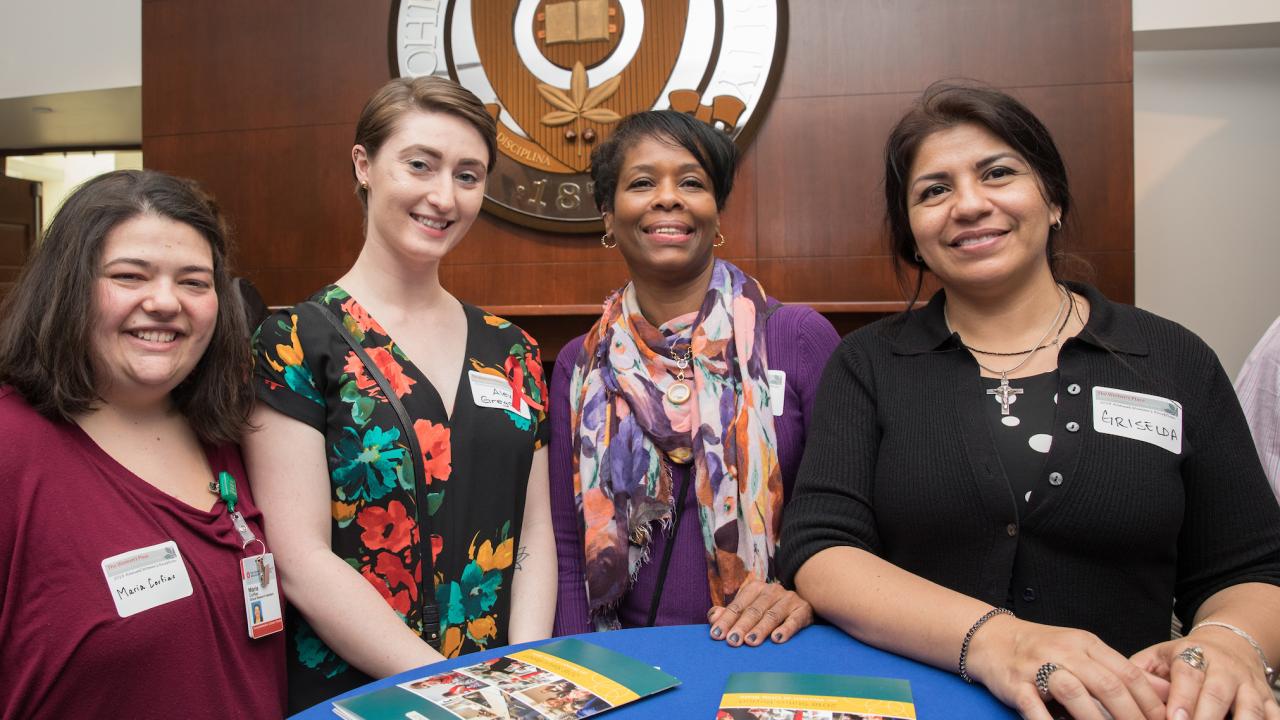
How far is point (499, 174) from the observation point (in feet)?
14.7

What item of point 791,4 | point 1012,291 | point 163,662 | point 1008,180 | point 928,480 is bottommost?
point 163,662

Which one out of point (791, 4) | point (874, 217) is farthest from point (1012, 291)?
point (791, 4)

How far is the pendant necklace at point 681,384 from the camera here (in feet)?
6.38

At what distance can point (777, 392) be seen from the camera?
6.30 feet

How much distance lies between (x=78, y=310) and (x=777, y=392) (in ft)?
4.39

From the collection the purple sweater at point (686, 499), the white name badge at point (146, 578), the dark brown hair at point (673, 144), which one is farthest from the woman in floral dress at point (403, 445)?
the dark brown hair at point (673, 144)

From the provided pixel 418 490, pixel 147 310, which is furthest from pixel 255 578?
pixel 147 310

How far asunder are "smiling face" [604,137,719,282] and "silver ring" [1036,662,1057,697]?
119 centimetres

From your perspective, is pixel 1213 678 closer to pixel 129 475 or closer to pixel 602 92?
pixel 129 475

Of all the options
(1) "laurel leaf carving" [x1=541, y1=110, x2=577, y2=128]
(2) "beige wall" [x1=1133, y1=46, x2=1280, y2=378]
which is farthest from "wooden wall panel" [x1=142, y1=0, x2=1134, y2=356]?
(2) "beige wall" [x1=1133, y1=46, x2=1280, y2=378]

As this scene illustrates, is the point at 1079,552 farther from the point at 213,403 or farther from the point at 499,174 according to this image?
the point at 499,174

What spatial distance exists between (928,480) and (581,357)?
96cm

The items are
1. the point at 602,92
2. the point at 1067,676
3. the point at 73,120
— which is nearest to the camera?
the point at 1067,676

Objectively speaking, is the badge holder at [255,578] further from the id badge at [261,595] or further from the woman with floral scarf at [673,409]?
the woman with floral scarf at [673,409]
